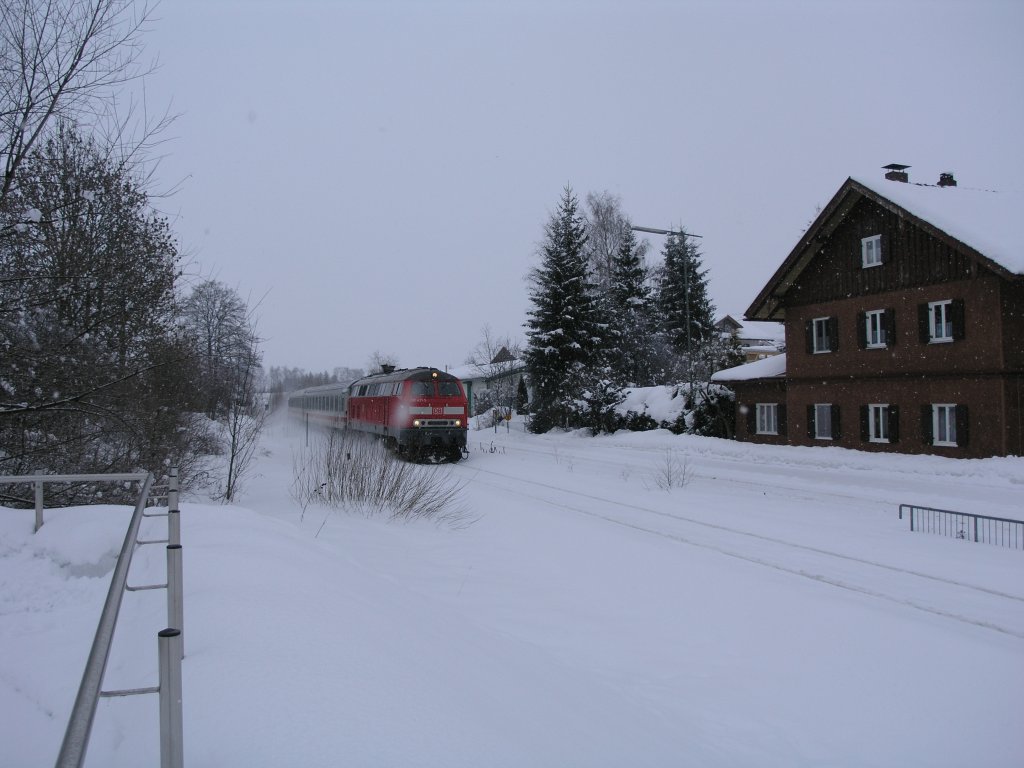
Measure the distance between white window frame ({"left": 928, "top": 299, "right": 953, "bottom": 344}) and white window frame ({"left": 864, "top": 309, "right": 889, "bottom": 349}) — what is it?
1686 mm

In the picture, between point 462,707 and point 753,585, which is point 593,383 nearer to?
point 753,585

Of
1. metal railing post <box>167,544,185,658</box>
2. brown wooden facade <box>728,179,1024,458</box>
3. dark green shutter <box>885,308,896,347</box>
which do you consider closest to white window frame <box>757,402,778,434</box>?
brown wooden facade <box>728,179,1024,458</box>

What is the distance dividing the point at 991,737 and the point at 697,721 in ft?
6.68

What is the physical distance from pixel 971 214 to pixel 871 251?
10.0ft

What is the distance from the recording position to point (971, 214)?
70.9 ft

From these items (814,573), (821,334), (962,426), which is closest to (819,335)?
(821,334)

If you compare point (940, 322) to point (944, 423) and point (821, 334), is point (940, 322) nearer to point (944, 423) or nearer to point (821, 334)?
point (944, 423)

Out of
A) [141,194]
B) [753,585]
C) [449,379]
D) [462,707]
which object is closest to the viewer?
[462,707]

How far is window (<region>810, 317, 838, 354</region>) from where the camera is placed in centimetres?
2500

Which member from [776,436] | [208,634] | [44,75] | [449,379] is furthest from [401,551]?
[776,436]

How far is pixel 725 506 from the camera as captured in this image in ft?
45.2

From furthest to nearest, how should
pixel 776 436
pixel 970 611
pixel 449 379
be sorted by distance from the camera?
pixel 776 436
pixel 449 379
pixel 970 611

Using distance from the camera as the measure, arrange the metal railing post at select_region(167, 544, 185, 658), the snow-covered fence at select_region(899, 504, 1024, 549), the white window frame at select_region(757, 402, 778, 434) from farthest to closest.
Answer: the white window frame at select_region(757, 402, 778, 434) < the snow-covered fence at select_region(899, 504, 1024, 549) < the metal railing post at select_region(167, 544, 185, 658)

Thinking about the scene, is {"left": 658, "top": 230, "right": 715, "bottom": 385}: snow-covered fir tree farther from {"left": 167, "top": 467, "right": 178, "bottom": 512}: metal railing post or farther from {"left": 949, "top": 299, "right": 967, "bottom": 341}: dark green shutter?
{"left": 167, "top": 467, "right": 178, "bottom": 512}: metal railing post
